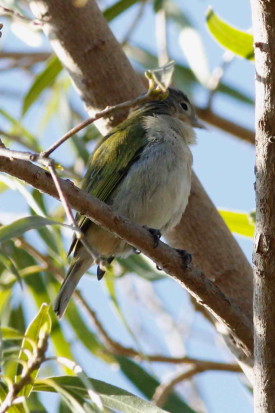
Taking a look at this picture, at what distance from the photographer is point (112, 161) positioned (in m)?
4.11

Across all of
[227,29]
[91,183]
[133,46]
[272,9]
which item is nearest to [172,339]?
[133,46]

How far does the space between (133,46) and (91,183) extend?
5.49 ft

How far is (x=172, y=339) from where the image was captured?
6.69 m

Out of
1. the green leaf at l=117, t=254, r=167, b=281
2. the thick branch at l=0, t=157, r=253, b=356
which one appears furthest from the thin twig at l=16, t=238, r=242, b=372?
the thick branch at l=0, t=157, r=253, b=356

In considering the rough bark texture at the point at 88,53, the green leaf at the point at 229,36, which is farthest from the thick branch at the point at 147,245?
the green leaf at the point at 229,36

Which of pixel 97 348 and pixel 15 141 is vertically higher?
pixel 15 141

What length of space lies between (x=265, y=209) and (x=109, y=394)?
2.79 feet

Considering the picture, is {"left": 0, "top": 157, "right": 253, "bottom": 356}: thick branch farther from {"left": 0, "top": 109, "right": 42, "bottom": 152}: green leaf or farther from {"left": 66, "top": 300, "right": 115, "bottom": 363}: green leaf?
{"left": 0, "top": 109, "right": 42, "bottom": 152}: green leaf

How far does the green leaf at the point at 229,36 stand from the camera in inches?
157

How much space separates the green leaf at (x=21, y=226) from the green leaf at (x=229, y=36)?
1.80m

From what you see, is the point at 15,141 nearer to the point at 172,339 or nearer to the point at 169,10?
the point at 169,10

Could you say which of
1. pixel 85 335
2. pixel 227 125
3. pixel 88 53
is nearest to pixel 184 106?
pixel 227 125


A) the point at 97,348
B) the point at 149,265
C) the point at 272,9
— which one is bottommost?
the point at 97,348

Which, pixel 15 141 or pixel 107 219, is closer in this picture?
pixel 107 219
